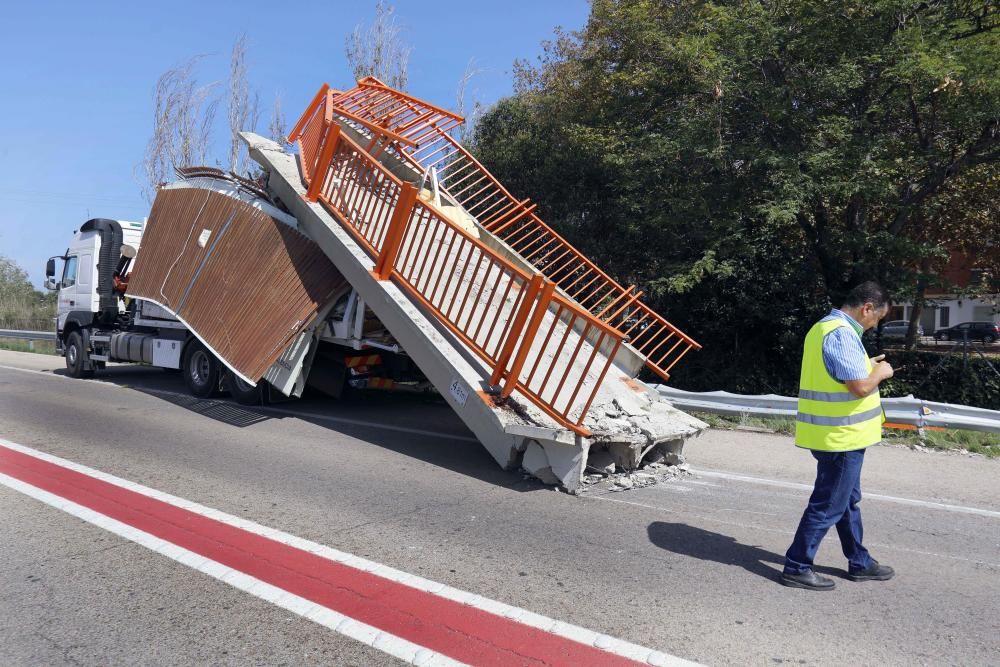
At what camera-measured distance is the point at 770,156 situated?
1099 centimetres

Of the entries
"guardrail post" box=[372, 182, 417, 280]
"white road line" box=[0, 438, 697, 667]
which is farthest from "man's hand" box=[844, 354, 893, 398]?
"guardrail post" box=[372, 182, 417, 280]

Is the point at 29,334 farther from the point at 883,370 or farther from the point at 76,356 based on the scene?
the point at 883,370

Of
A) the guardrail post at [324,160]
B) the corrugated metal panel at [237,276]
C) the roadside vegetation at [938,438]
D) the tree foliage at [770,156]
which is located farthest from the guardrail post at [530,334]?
the tree foliage at [770,156]

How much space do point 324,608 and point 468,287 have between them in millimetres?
3826

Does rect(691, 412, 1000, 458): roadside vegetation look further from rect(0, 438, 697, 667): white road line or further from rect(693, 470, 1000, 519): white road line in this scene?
rect(0, 438, 697, 667): white road line

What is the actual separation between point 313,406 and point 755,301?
844cm

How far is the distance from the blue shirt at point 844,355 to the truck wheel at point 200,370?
9.34m

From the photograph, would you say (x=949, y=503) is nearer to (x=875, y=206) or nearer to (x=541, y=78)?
(x=875, y=206)

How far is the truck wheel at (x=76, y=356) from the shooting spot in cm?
1463

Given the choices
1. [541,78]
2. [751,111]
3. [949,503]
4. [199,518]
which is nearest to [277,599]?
[199,518]

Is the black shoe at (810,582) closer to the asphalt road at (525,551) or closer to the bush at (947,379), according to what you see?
the asphalt road at (525,551)

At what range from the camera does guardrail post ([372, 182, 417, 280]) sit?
7.70 metres

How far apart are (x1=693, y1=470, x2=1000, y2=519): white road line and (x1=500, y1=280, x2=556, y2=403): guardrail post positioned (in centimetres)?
209

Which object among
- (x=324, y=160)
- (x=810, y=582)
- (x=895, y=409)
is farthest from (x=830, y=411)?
(x=324, y=160)
